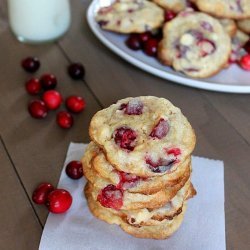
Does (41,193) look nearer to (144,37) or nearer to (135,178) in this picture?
(135,178)

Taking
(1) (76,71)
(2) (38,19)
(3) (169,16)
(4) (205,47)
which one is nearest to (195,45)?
(4) (205,47)

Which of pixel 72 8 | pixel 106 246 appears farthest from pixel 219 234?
pixel 72 8

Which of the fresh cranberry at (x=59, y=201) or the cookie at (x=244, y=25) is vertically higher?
the fresh cranberry at (x=59, y=201)

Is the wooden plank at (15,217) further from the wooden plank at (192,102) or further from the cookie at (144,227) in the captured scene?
the wooden plank at (192,102)

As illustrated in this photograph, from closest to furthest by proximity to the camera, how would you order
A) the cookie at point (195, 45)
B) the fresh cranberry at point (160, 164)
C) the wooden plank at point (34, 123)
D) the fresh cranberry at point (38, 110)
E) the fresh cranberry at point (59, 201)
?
the fresh cranberry at point (160, 164), the fresh cranberry at point (59, 201), the wooden plank at point (34, 123), the fresh cranberry at point (38, 110), the cookie at point (195, 45)

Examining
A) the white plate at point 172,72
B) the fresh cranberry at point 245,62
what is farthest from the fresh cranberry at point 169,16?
the fresh cranberry at point 245,62

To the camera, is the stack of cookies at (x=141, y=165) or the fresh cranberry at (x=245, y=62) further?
the fresh cranberry at (x=245, y=62)

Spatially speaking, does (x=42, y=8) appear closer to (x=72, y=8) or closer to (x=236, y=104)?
(x=72, y=8)
